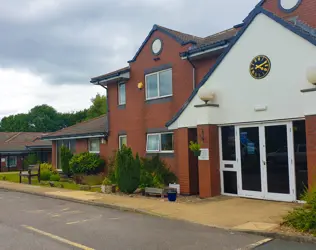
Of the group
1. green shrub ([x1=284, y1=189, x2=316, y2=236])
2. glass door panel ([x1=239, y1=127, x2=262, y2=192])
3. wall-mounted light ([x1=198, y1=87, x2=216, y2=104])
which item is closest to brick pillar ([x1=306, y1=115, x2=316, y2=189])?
green shrub ([x1=284, y1=189, x2=316, y2=236])

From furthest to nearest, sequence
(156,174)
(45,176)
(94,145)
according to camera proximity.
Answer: (45,176), (94,145), (156,174)

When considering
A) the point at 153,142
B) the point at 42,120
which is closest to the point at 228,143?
the point at 153,142

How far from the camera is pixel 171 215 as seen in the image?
377 inches

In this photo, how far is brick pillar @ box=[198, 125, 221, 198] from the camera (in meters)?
11.8

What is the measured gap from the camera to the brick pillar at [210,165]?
11828mm

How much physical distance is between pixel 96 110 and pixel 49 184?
4087 cm

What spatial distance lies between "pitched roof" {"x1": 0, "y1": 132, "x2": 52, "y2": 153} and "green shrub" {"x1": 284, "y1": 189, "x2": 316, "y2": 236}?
29.9m

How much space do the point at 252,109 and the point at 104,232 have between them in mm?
5715

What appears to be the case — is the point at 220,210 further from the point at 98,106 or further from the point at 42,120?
the point at 42,120

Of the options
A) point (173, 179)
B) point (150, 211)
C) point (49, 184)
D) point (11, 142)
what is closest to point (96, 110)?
point (11, 142)

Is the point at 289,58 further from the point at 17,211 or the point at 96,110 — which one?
the point at 96,110

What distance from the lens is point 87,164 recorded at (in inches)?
819

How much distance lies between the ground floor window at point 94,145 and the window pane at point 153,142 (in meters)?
4.94

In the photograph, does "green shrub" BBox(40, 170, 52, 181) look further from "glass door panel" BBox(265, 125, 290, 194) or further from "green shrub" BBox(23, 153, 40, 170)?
"glass door panel" BBox(265, 125, 290, 194)
